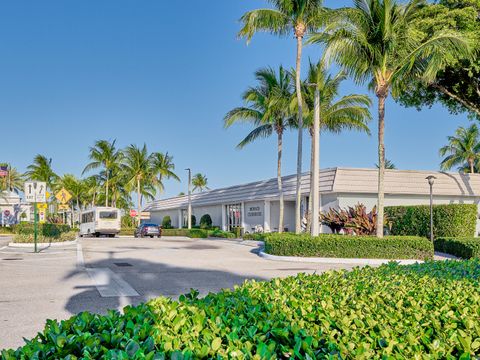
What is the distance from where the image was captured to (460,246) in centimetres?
1969

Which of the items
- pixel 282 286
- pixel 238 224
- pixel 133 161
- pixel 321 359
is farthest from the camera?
pixel 133 161

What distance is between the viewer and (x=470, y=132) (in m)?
57.9

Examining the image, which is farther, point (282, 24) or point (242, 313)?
point (282, 24)

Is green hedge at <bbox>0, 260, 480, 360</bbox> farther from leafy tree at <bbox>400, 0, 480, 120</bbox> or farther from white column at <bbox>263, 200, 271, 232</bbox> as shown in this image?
white column at <bbox>263, 200, 271, 232</bbox>

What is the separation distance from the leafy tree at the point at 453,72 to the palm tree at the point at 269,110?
25.1 feet

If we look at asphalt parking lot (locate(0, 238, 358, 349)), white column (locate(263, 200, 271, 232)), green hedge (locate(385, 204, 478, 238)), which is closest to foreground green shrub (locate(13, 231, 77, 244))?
asphalt parking lot (locate(0, 238, 358, 349))

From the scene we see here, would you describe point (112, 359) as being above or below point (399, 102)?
below

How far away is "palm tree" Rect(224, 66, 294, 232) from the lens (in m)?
29.8

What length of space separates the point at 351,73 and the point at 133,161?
1841 inches

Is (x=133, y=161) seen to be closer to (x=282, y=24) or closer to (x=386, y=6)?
(x=282, y=24)

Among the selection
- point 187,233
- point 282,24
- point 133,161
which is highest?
point 282,24

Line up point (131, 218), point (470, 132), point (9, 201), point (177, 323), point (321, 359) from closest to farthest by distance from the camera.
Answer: point (321, 359)
point (177, 323)
point (470, 132)
point (131, 218)
point (9, 201)

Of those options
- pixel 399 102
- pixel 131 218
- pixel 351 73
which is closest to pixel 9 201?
pixel 131 218

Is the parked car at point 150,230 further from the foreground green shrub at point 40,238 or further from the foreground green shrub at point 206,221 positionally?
the foreground green shrub at point 40,238
